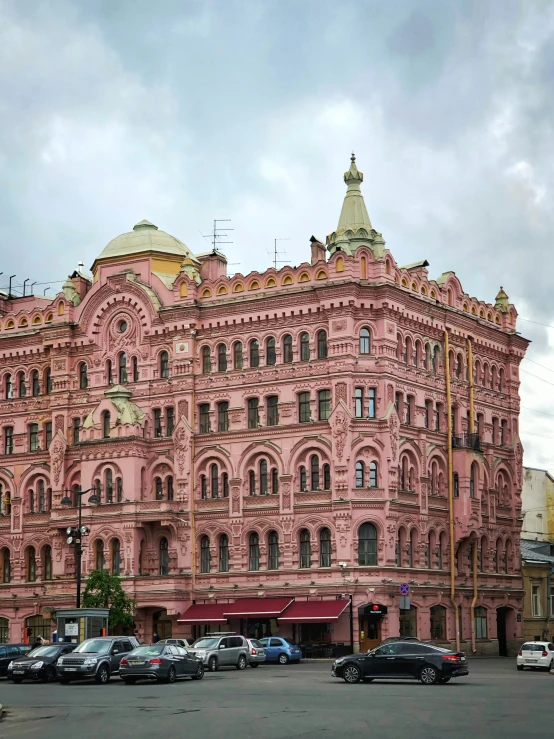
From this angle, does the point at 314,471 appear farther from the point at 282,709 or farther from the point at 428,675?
the point at 282,709

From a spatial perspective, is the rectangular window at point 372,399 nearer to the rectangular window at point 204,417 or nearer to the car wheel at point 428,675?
the rectangular window at point 204,417

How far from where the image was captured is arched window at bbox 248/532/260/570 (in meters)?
69.6

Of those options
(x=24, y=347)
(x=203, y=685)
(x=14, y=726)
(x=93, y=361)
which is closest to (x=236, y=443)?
(x=93, y=361)

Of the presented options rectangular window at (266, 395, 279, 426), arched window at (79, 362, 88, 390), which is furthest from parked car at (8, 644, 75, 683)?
arched window at (79, 362, 88, 390)

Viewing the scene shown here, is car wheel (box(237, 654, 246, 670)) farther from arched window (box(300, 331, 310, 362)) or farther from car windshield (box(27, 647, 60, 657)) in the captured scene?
arched window (box(300, 331, 310, 362))

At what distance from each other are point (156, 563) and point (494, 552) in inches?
842

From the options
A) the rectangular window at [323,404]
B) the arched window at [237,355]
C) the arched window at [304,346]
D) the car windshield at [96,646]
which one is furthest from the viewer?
the arched window at [237,355]

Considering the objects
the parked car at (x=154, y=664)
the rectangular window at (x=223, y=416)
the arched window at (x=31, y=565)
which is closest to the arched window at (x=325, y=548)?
the rectangular window at (x=223, y=416)

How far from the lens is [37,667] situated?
46.9 meters

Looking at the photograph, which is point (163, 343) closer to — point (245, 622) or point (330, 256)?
point (330, 256)

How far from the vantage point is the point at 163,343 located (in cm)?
7475

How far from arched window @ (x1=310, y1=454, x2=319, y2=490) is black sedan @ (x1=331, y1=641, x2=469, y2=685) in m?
25.6

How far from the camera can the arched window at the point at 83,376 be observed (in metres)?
77.7

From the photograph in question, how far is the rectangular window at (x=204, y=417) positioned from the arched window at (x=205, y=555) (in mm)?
6373
